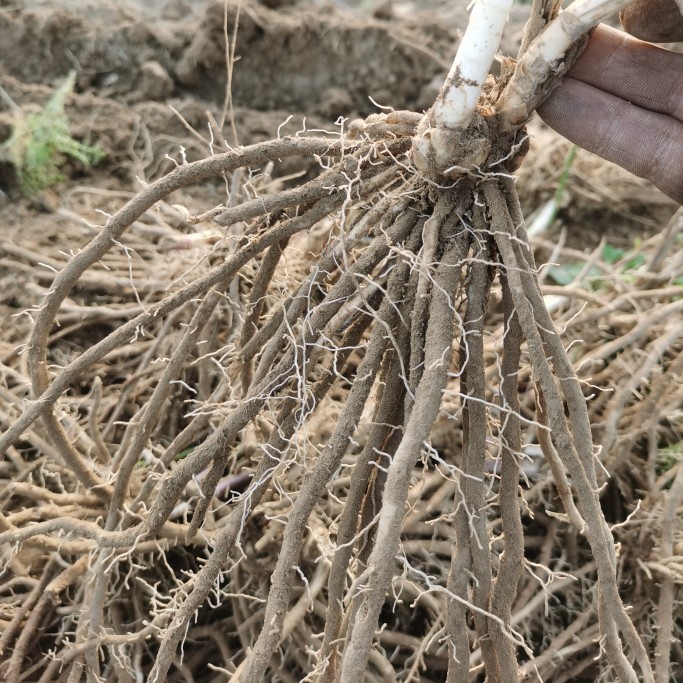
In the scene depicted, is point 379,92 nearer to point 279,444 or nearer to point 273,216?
point 273,216

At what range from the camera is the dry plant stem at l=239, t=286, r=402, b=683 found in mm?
826

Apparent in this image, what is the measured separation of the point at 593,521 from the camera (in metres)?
0.83

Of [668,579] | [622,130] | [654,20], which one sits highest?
[654,20]

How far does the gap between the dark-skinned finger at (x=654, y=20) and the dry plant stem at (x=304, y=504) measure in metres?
0.60

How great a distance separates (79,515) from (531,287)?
881 millimetres

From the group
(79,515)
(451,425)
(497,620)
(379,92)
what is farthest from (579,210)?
(79,515)

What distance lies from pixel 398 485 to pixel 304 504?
0.16 metres

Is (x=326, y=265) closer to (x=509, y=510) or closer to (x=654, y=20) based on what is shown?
(x=509, y=510)

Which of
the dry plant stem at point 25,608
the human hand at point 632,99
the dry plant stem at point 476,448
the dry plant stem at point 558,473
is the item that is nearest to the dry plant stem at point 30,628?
the dry plant stem at point 25,608

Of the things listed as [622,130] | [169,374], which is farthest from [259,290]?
[622,130]

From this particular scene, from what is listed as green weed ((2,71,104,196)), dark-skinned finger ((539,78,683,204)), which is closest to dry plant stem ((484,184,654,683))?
dark-skinned finger ((539,78,683,204))

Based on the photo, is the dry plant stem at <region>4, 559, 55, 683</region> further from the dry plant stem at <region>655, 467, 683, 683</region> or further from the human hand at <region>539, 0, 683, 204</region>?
the human hand at <region>539, 0, 683, 204</region>

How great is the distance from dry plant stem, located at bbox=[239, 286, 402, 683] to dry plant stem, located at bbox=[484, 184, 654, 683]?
0.56 ft

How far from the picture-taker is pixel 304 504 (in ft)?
2.86
